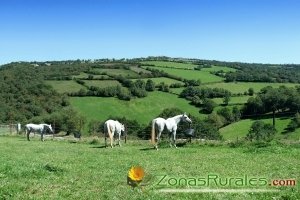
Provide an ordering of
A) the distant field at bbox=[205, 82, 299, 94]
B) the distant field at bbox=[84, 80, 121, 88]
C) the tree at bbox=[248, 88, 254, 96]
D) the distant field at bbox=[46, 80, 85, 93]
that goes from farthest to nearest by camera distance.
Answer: the distant field at bbox=[84, 80, 121, 88], the distant field at bbox=[205, 82, 299, 94], the distant field at bbox=[46, 80, 85, 93], the tree at bbox=[248, 88, 254, 96]

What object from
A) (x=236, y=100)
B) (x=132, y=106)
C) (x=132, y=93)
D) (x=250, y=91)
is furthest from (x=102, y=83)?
(x=250, y=91)

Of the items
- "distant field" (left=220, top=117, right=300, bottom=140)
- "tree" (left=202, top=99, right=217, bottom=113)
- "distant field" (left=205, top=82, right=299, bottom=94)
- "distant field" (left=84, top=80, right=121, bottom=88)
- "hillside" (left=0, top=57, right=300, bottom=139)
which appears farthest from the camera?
"distant field" (left=84, top=80, right=121, bottom=88)

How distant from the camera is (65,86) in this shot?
451 feet

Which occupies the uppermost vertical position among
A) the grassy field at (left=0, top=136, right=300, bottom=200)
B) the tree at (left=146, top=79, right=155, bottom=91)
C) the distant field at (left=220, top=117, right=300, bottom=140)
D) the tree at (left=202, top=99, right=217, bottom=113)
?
the grassy field at (left=0, top=136, right=300, bottom=200)

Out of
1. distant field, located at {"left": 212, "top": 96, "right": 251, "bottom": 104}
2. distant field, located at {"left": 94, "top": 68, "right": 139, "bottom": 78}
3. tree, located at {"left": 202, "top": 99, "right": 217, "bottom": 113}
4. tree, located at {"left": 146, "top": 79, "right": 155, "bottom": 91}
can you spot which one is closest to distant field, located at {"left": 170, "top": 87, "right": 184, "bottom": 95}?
Result: tree, located at {"left": 146, "top": 79, "right": 155, "bottom": 91}

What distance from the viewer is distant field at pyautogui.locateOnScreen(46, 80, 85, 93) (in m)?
133

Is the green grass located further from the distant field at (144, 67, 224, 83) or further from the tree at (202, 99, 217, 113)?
the distant field at (144, 67, 224, 83)

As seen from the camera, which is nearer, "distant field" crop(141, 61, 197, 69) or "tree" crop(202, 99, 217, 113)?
"tree" crop(202, 99, 217, 113)

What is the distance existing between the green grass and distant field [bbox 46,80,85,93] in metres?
8.02

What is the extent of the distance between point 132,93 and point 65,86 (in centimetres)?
2186

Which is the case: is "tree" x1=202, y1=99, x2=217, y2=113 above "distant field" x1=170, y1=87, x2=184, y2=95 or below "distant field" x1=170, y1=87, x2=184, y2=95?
below

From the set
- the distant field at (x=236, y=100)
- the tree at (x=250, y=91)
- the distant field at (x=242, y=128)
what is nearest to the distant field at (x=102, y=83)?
the distant field at (x=236, y=100)

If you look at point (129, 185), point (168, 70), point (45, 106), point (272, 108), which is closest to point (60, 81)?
point (45, 106)

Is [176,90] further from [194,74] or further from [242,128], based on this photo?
[242,128]
